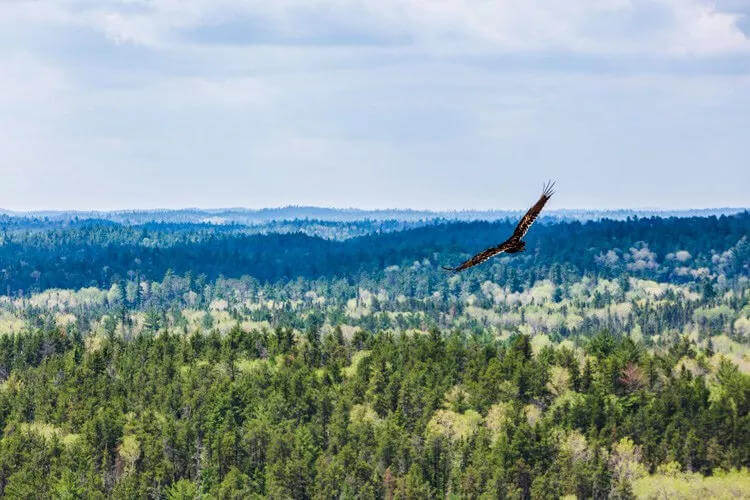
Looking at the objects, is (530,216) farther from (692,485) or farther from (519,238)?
(692,485)

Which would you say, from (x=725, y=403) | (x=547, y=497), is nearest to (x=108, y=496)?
(x=547, y=497)

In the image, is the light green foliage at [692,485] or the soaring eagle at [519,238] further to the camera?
the light green foliage at [692,485]

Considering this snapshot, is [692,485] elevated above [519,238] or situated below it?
below

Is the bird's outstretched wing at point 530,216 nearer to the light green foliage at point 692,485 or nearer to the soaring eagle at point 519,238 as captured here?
the soaring eagle at point 519,238

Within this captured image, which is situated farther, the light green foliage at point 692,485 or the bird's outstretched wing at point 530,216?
the light green foliage at point 692,485

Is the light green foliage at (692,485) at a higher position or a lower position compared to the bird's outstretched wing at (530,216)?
lower

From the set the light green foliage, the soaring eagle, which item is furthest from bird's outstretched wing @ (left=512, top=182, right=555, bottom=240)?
the light green foliage

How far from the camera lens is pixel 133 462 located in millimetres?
190000

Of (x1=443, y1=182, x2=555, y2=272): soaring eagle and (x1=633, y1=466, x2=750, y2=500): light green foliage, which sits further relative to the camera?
(x1=633, y1=466, x2=750, y2=500): light green foliage

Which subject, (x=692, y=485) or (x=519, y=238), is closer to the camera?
(x=519, y=238)

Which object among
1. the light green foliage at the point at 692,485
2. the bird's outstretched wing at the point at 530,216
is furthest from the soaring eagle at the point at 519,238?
the light green foliage at the point at 692,485

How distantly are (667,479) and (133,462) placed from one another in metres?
86.2

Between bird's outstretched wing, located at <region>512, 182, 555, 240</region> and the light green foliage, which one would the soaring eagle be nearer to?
bird's outstretched wing, located at <region>512, 182, 555, 240</region>

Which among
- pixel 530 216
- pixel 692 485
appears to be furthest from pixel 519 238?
pixel 692 485
